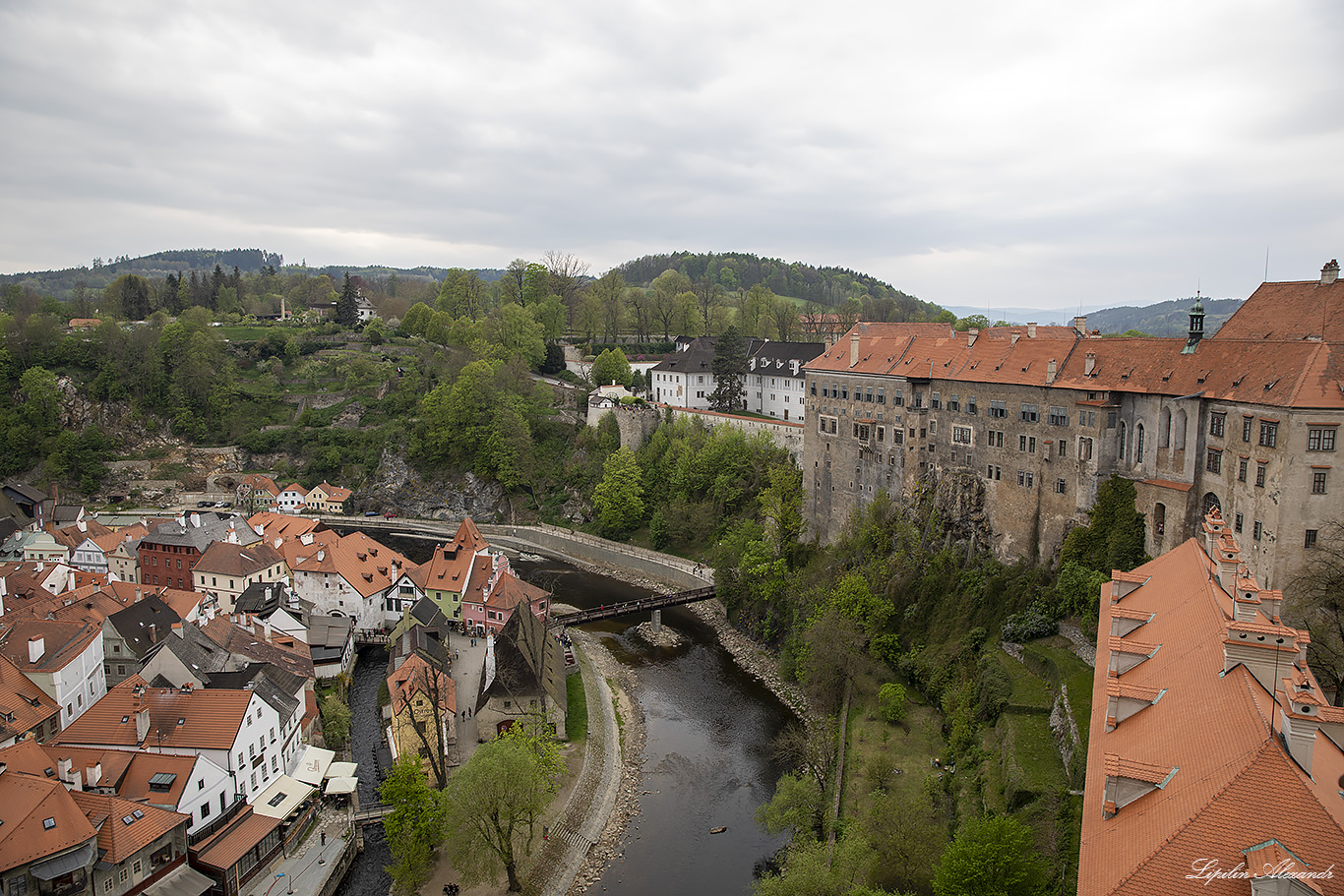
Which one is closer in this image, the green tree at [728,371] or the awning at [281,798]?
the awning at [281,798]

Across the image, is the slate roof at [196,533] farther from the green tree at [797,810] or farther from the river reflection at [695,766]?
the green tree at [797,810]

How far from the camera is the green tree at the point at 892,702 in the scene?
28.3 metres

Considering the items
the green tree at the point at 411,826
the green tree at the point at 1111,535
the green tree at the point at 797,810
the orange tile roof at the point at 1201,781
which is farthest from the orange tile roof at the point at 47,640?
the green tree at the point at 1111,535

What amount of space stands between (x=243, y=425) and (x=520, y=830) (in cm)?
6843

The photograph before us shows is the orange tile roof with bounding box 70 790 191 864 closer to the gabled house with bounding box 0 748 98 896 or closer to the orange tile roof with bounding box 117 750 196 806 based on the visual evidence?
the gabled house with bounding box 0 748 98 896

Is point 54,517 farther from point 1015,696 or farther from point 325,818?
point 1015,696

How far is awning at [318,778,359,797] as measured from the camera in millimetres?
25031

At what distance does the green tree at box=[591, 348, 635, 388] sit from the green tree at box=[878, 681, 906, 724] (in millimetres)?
45570

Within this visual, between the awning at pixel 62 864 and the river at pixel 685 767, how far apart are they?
20.8ft

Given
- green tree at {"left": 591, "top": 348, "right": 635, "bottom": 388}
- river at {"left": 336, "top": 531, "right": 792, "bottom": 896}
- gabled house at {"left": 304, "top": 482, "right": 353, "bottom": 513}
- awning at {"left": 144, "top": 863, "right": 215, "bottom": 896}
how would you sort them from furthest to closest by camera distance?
green tree at {"left": 591, "top": 348, "right": 635, "bottom": 388}, gabled house at {"left": 304, "top": 482, "right": 353, "bottom": 513}, river at {"left": 336, "top": 531, "right": 792, "bottom": 896}, awning at {"left": 144, "top": 863, "right": 215, "bottom": 896}

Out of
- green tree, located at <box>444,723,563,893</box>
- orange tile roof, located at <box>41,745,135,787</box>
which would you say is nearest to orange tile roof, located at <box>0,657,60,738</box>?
orange tile roof, located at <box>41,745,135,787</box>

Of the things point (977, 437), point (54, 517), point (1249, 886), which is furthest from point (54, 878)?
point (54, 517)

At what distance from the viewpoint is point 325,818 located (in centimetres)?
2467

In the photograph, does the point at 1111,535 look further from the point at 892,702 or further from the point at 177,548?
the point at 177,548
